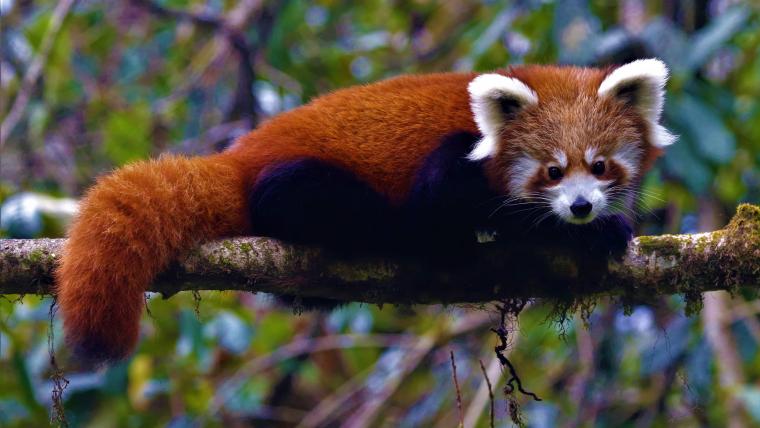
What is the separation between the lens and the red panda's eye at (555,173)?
142 inches

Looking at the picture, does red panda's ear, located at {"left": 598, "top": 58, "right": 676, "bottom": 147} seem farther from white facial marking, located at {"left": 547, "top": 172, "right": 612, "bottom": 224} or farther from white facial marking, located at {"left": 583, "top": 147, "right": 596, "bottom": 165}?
white facial marking, located at {"left": 547, "top": 172, "right": 612, "bottom": 224}

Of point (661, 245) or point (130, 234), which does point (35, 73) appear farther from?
point (661, 245)

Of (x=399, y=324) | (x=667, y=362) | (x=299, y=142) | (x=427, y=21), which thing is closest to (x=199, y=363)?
(x=399, y=324)

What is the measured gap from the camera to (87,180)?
734 cm

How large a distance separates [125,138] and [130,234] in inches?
150

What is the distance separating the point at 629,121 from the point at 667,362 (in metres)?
2.43

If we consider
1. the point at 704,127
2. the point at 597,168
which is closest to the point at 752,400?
the point at 704,127

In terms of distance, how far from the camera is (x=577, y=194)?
11.4 feet

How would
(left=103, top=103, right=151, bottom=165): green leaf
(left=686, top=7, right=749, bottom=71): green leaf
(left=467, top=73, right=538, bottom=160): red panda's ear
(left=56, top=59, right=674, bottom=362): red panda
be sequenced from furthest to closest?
(left=103, top=103, right=151, bottom=165): green leaf → (left=686, top=7, right=749, bottom=71): green leaf → (left=467, top=73, right=538, bottom=160): red panda's ear → (left=56, top=59, right=674, bottom=362): red panda

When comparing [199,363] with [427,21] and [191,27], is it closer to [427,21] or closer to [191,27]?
[191,27]

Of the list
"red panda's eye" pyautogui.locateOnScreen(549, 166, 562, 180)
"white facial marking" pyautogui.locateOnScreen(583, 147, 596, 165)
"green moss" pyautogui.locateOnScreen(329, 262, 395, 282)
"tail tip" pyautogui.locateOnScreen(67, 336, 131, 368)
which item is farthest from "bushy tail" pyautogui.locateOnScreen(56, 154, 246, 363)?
"white facial marking" pyautogui.locateOnScreen(583, 147, 596, 165)

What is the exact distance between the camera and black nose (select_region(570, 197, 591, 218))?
3.45 m

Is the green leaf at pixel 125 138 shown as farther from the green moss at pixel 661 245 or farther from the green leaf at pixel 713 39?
the green moss at pixel 661 245

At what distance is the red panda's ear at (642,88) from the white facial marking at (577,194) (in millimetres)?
395
